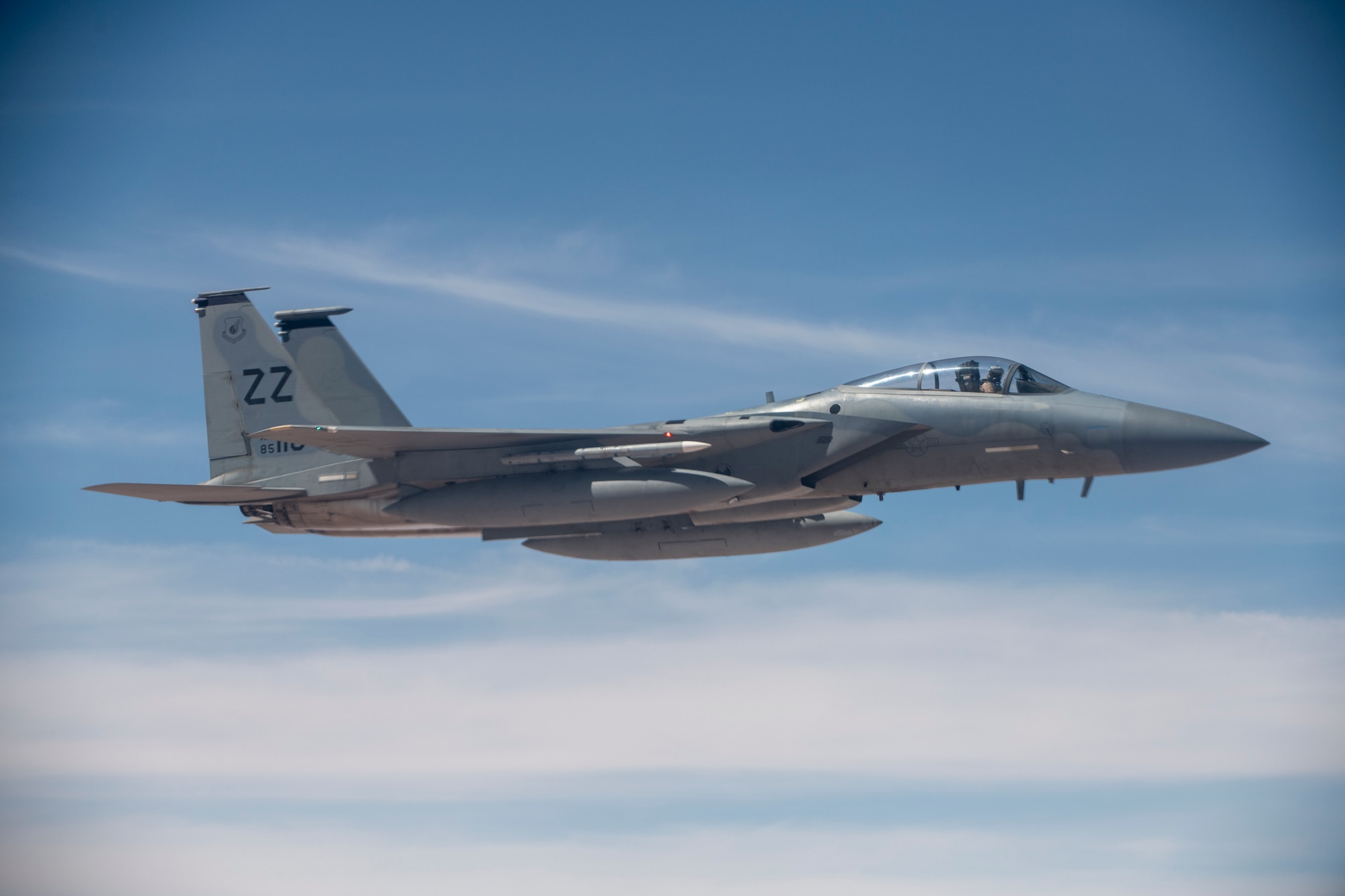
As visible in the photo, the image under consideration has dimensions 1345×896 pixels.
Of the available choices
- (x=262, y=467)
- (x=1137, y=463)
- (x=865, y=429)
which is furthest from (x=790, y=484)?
(x=262, y=467)

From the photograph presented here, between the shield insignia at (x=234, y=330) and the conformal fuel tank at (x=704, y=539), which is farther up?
the shield insignia at (x=234, y=330)

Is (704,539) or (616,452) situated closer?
(616,452)

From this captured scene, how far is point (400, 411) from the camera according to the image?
2283 centimetres

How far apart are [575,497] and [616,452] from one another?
98 cm

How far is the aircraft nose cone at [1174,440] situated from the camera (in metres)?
17.5

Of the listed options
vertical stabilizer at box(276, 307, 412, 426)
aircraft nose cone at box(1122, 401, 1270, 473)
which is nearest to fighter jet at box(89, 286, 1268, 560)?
aircraft nose cone at box(1122, 401, 1270, 473)

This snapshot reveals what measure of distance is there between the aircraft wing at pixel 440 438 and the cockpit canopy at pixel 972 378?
13.4ft

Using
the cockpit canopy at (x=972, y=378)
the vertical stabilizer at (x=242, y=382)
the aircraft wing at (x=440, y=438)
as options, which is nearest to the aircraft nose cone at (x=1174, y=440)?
the cockpit canopy at (x=972, y=378)

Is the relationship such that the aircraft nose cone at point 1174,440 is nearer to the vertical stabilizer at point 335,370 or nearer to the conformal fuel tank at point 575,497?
the conformal fuel tank at point 575,497

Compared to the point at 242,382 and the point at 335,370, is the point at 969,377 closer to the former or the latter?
the point at 335,370

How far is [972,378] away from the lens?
1886 centimetres

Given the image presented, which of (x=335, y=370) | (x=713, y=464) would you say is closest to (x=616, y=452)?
(x=713, y=464)

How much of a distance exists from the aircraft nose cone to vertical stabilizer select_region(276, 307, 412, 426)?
1302 centimetres

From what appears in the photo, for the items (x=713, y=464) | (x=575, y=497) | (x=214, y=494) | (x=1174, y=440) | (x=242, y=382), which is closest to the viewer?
(x=1174, y=440)
